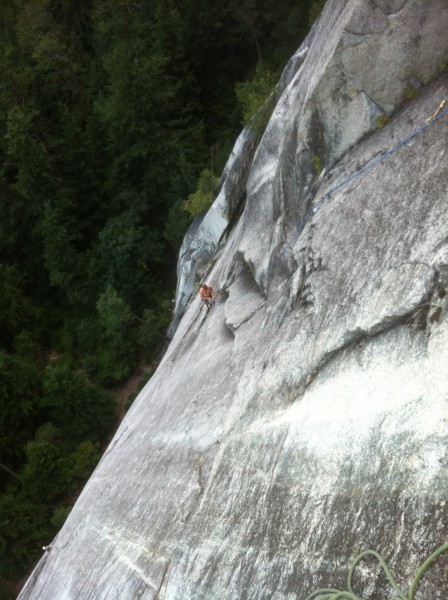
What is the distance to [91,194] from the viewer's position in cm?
2481

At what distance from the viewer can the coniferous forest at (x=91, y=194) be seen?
20406mm

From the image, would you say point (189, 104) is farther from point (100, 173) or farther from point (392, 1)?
point (392, 1)

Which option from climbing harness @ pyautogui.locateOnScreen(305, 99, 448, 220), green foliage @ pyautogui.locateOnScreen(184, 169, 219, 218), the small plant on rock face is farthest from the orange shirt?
green foliage @ pyautogui.locateOnScreen(184, 169, 219, 218)

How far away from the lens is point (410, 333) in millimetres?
5039

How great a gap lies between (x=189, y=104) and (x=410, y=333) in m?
19.9

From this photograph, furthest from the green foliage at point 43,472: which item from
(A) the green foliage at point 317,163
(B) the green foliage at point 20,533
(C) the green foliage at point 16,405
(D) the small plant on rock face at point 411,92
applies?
(D) the small plant on rock face at point 411,92

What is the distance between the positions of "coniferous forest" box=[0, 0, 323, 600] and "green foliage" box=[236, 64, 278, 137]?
0.31m

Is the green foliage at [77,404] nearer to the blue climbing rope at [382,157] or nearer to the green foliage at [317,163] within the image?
the green foliage at [317,163]

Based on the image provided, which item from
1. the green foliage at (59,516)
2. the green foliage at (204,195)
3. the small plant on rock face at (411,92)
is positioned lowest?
the green foliage at (59,516)

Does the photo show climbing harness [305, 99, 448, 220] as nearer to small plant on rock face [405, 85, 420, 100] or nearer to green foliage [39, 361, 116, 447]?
small plant on rock face [405, 85, 420, 100]

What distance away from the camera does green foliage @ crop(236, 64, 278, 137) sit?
42.9 feet

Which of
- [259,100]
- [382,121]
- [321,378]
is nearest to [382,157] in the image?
[382,121]

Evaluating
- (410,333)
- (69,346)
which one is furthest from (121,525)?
(69,346)

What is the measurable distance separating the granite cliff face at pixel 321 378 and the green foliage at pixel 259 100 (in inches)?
136
